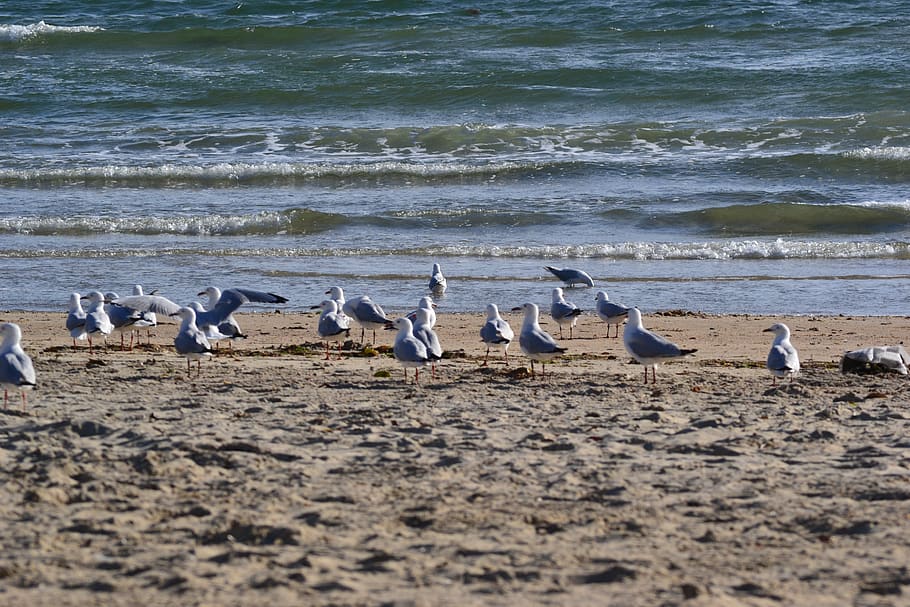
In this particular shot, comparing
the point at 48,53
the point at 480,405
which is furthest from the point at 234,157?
the point at 480,405

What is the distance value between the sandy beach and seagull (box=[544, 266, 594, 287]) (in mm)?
4372

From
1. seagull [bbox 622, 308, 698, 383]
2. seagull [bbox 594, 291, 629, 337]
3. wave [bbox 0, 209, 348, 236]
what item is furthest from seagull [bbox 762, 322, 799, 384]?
wave [bbox 0, 209, 348, 236]

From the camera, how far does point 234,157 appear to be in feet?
72.8

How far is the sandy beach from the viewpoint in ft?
15.0

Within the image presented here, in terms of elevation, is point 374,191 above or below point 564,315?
above

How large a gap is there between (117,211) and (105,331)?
8.75m

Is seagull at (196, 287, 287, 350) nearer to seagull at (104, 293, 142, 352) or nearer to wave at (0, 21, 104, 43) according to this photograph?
seagull at (104, 293, 142, 352)

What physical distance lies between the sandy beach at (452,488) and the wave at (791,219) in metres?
8.24

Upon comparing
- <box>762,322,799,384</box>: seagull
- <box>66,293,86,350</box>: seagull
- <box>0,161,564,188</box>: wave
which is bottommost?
<box>762,322,799,384</box>: seagull

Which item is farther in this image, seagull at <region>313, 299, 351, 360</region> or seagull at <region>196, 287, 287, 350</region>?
seagull at <region>196, 287, 287, 350</region>

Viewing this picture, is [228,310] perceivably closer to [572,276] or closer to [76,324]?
[76,324]

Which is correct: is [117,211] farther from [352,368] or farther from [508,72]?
[508,72]

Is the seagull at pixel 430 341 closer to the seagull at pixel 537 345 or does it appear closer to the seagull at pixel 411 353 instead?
the seagull at pixel 411 353

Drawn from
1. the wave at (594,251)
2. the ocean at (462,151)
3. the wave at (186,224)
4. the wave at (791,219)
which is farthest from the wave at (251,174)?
the wave at (594,251)
